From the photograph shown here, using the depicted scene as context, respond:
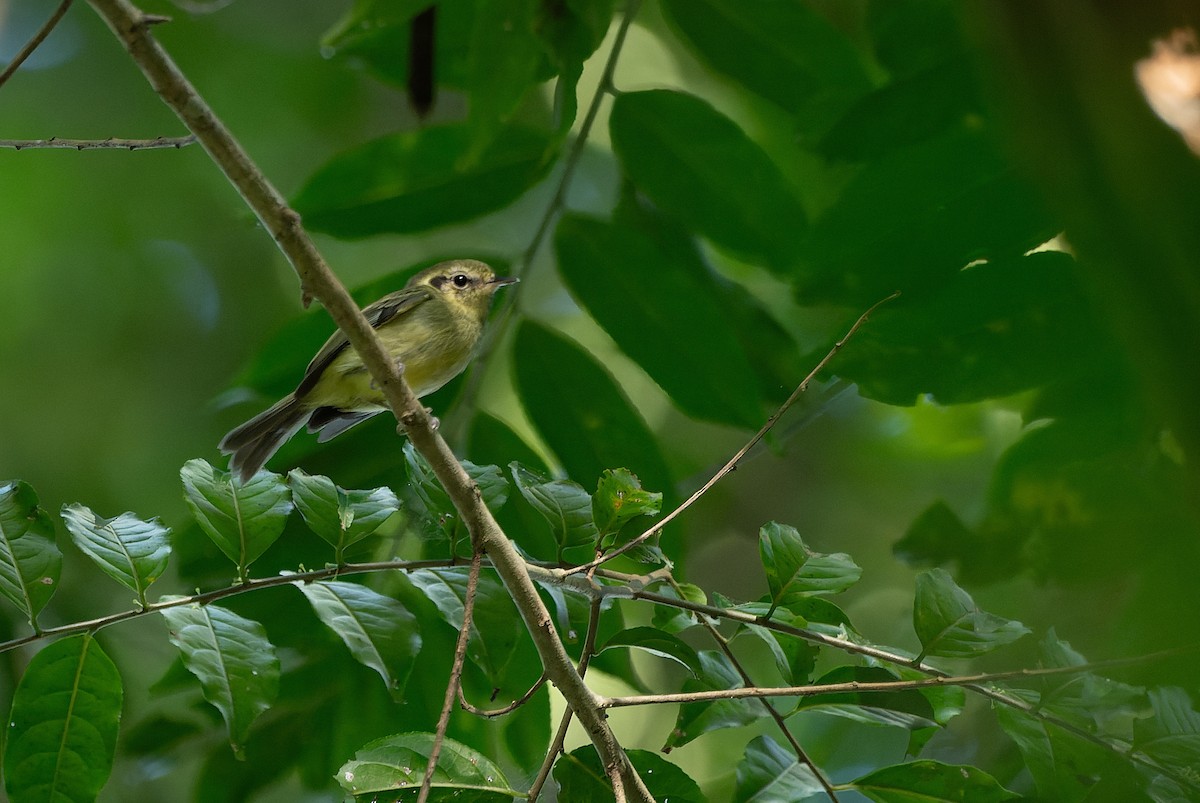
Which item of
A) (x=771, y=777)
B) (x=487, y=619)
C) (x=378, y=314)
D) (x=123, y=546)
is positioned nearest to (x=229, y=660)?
(x=123, y=546)

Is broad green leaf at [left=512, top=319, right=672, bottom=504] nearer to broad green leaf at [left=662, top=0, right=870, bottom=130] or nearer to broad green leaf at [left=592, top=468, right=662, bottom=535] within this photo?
broad green leaf at [left=592, top=468, right=662, bottom=535]

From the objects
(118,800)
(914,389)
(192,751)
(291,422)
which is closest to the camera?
(914,389)

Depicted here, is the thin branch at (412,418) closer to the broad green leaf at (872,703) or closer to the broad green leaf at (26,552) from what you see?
the broad green leaf at (872,703)

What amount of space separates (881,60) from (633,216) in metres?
0.69

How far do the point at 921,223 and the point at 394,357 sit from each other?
154 centimetres

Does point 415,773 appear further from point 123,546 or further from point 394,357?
point 394,357

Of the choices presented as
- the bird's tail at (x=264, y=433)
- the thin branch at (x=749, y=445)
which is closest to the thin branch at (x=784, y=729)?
the thin branch at (x=749, y=445)

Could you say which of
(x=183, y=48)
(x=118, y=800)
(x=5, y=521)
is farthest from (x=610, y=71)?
(x=183, y=48)

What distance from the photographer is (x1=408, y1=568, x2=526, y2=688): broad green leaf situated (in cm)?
156

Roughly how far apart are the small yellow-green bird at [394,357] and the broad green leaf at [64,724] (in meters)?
0.82

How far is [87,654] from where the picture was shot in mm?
1466

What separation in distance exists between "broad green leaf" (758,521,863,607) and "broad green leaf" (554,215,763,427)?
1.41 feet

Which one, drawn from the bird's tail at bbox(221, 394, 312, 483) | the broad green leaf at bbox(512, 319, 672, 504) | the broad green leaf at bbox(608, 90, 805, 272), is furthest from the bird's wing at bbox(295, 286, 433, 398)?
the broad green leaf at bbox(608, 90, 805, 272)

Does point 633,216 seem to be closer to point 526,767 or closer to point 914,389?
point 914,389
